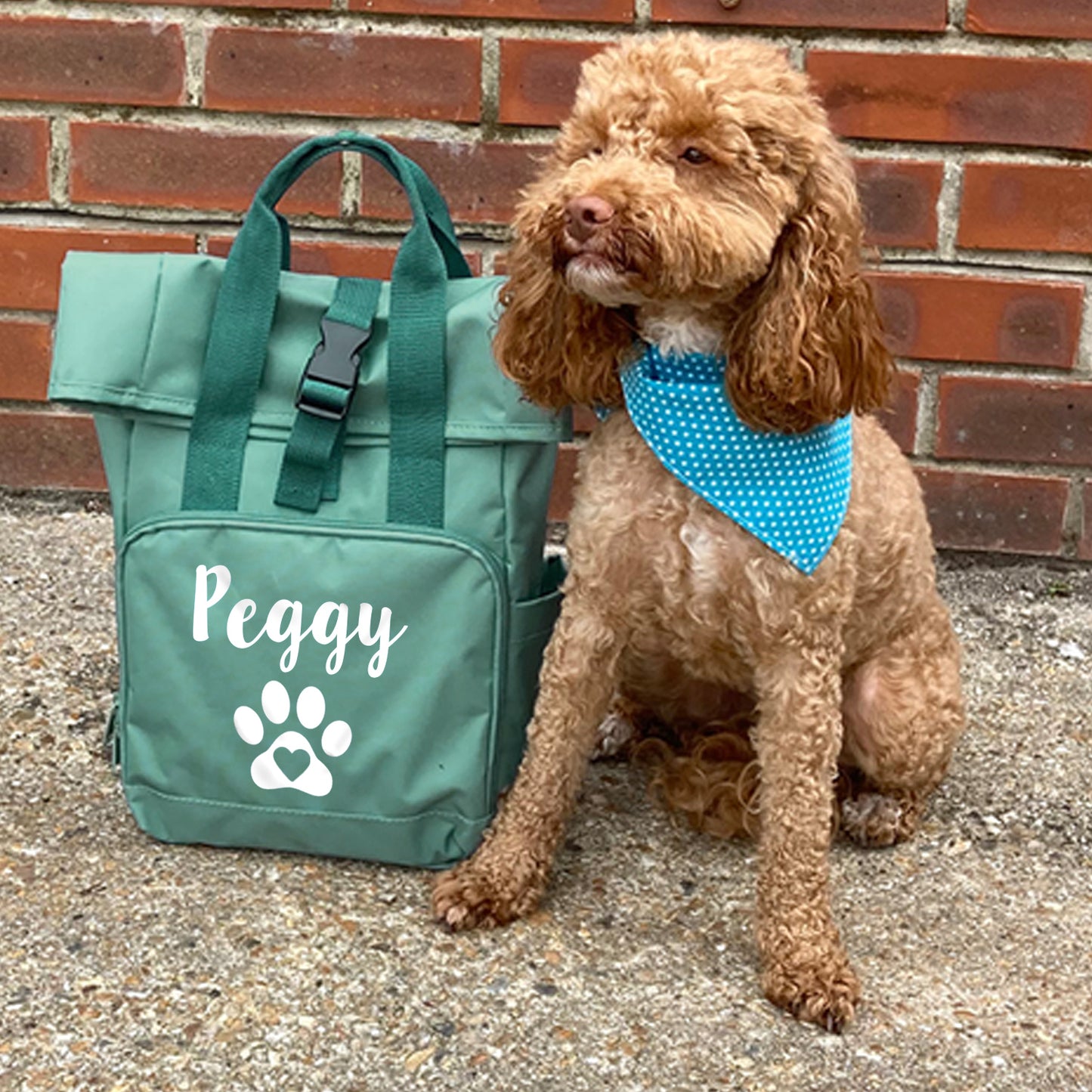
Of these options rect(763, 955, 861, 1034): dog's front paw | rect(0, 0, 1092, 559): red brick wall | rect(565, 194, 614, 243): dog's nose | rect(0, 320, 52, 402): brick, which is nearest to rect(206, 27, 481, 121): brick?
rect(0, 0, 1092, 559): red brick wall

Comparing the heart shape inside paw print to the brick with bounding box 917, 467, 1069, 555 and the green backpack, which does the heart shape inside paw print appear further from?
the brick with bounding box 917, 467, 1069, 555

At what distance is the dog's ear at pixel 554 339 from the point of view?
6.61 feet

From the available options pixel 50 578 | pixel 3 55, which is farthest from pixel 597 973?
pixel 3 55

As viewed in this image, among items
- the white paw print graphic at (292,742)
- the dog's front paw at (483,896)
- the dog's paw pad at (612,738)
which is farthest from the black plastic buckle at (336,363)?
the dog's paw pad at (612,738)

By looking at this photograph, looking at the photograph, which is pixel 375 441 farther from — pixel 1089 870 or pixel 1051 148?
pixel 1051 148

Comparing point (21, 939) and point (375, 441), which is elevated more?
point (375, 441)

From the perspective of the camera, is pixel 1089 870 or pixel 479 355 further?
pixel 1089 870

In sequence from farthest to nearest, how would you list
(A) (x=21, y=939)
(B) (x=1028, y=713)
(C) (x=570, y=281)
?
(B) (x=1028, y=713), (A) (x=21, y=939), (C) (x=570, y=281)

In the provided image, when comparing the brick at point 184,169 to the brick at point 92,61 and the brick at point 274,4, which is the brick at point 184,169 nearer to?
the brick at point 92,61

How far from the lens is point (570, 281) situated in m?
1.78

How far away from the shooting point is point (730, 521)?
200 cm

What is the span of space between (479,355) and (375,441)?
0.20 metres

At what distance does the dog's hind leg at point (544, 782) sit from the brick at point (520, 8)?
1.40 meters

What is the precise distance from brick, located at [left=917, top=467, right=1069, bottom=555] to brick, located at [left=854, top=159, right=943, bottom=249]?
1.67 feet
